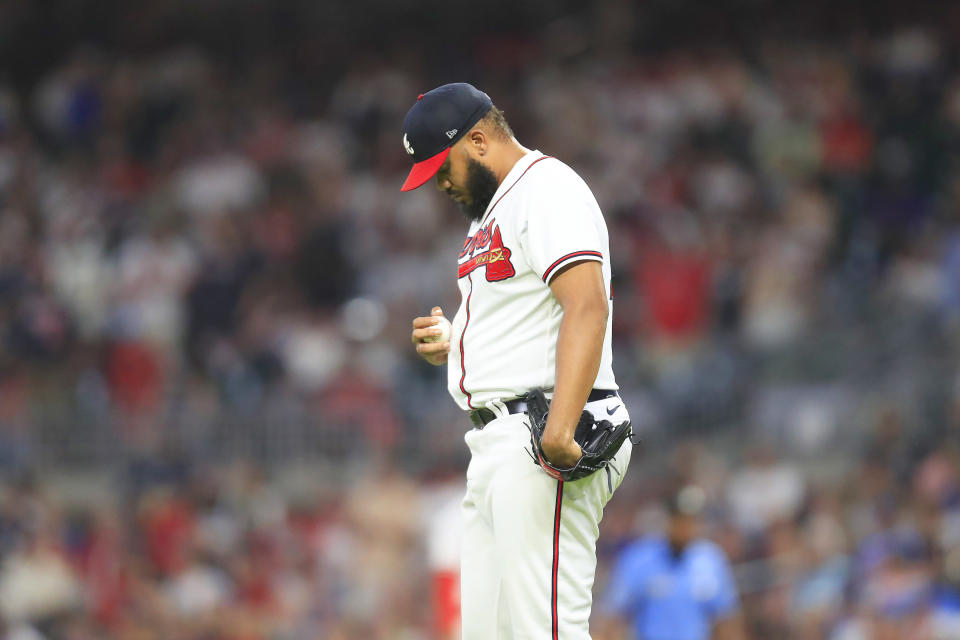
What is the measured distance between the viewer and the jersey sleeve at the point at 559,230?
137 inches

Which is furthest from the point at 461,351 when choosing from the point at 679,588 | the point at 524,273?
the point at 679,588

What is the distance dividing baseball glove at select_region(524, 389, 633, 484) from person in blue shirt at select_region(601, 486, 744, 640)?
11.7 ft

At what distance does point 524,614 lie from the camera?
11.5 ft

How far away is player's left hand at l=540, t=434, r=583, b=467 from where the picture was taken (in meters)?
3.34

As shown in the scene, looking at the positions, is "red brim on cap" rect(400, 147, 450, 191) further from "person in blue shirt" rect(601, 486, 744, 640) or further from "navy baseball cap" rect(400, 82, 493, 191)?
"person in blue shirt" rect(601, 486, 744, 640)

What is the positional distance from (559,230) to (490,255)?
0.28 meters

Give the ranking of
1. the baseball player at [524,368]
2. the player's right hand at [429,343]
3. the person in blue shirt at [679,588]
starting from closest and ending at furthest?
the baseball player at [524,368] < the player's right hand at [429,343] < the person in blue shirt at [679,588]

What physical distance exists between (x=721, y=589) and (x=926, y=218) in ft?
17.3

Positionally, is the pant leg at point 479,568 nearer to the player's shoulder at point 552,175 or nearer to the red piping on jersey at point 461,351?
the red piping on jersey at point 461,351

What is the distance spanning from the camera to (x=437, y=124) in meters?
3.69

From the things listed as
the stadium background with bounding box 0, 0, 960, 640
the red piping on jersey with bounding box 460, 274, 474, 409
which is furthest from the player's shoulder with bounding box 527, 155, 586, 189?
the stadium background with bounding box 0, 0, 960, 640

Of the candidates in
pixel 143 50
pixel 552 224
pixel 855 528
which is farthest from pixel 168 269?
pixel 552 224

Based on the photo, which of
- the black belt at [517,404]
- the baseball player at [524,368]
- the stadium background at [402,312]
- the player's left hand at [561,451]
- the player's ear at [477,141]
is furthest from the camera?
the stadium background at [402,312]

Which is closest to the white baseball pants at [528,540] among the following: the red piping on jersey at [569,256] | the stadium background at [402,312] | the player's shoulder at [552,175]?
the red piping on jersey at [569,256]
